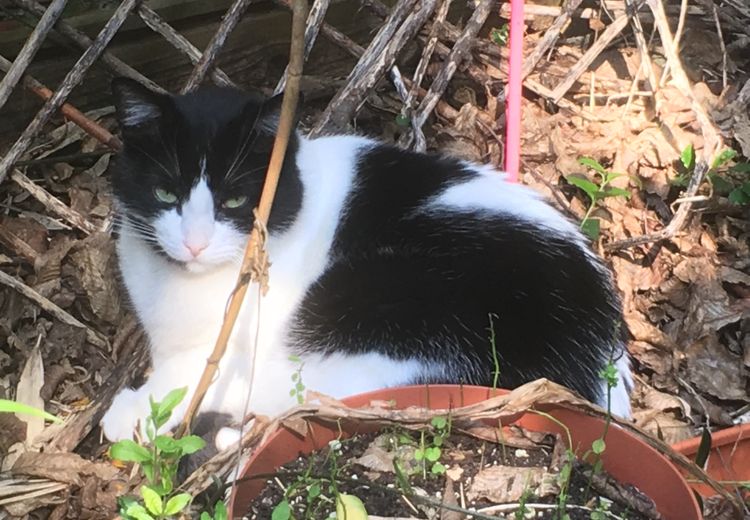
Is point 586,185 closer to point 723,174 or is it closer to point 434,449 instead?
point 723,174

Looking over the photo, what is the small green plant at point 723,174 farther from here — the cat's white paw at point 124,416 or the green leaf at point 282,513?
the green leaf at point 282,513

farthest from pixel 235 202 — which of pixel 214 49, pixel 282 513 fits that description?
pixel 214 49

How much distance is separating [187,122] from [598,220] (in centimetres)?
119

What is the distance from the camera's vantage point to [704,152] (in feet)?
7.08

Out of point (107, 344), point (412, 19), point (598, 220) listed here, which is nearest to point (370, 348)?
point (107, 344)

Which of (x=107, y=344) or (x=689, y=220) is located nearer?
(x=107, y=344)

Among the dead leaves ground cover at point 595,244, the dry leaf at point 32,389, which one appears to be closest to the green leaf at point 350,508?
the dead leaves ground cover at point 595,244

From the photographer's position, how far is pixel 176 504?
1014mm

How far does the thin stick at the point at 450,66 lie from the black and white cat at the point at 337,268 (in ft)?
1.85

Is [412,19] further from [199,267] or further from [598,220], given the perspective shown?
[199,267]

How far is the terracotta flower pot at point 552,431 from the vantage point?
111 centimetres

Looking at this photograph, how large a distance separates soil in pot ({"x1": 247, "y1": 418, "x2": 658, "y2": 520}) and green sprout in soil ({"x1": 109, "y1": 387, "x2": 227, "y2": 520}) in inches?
5.0

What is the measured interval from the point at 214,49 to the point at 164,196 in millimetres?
732

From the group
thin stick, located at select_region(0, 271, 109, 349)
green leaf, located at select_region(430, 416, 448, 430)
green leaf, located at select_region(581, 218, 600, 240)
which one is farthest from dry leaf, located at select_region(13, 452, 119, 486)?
green leaf, located at select_region(581, 218, 600, 240)
